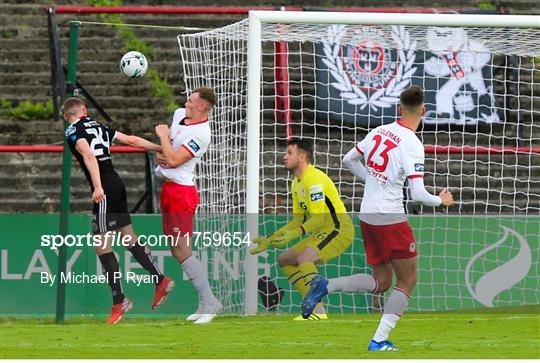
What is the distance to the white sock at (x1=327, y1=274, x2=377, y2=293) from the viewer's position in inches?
398

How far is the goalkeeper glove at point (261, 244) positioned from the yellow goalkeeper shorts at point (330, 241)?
0.23 meters

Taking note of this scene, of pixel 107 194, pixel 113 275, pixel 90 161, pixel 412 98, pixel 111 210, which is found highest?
pixel 412 98

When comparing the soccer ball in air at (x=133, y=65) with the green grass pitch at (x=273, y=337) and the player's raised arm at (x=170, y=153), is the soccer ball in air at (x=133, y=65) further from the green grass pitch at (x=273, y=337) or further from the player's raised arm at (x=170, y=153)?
the green grass pitch at (x=273, y=337)

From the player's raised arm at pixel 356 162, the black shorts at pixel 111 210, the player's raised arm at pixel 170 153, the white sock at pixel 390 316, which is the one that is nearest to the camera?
the white sock at pixel 390 316

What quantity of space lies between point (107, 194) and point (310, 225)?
1.65 m

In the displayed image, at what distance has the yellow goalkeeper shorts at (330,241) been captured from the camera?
38.1ft

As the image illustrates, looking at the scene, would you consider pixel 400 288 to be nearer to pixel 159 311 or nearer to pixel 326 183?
pixel 326 183

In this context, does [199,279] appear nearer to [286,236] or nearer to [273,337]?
[286,236]

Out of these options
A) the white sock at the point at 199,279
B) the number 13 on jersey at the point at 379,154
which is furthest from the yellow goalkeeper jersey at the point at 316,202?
the number 13 on jersey at the point at 379,154

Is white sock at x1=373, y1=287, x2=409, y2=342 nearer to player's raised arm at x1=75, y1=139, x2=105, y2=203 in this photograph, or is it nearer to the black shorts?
player's raised arm at x1=75, y1=139, x2=105, y2=203

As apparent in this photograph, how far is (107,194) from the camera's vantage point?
11.4 meters

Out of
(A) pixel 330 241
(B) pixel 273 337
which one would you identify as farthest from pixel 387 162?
(A) pixel 330 241

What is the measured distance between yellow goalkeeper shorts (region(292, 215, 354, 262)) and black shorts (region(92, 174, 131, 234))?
1.45 metres

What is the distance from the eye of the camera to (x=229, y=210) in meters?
12.5
